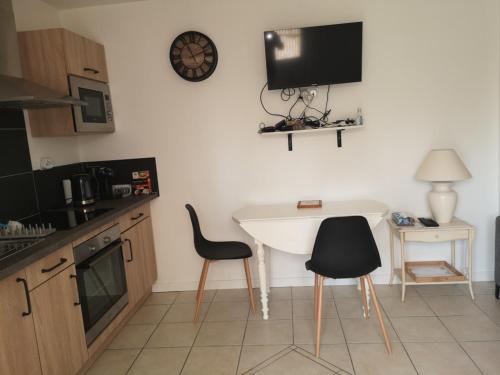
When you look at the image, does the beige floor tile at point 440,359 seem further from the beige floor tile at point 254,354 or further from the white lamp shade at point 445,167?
the white lamp shade at point 445,167

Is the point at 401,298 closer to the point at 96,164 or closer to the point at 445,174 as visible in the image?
the point at 445,174

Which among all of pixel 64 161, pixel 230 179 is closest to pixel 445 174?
pixel 230 179

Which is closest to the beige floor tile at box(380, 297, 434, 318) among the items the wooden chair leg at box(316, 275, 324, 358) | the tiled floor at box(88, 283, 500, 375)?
the tiled floor at box(88, 283, 500, 375)

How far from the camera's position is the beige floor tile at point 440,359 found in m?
2.07

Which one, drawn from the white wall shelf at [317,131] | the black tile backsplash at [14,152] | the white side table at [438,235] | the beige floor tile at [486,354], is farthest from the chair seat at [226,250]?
the beige floor tile at [486,354]

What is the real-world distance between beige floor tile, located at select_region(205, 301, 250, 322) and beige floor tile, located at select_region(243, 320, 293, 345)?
0.16 metres

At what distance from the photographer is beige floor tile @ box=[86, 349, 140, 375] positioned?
228cm

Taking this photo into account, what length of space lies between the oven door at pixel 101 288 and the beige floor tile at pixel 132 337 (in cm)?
22

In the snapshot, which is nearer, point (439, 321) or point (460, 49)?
point (439, 321)

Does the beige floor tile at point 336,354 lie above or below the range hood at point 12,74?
below

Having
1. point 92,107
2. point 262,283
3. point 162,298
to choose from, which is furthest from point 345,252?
point 92,107

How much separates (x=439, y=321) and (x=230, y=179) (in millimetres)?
1893

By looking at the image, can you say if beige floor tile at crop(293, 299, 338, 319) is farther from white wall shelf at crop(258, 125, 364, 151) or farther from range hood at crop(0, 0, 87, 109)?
range hood at crop(0, 0, 87, 109)

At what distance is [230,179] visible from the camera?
323 cm
